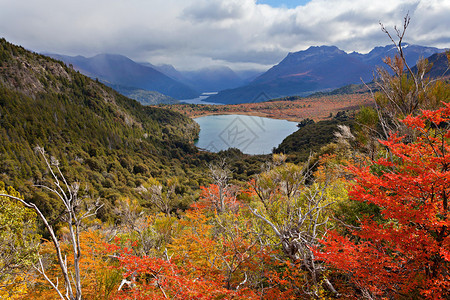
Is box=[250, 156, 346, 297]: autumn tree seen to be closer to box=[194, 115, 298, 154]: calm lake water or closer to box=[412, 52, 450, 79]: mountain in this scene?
box=[412, 52, 450, 79]: mountain

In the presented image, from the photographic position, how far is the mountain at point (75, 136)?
33438 millimetres

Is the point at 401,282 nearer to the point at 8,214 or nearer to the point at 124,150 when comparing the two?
the point at 8,214

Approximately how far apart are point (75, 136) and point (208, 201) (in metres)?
46.4

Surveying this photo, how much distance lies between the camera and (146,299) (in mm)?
5219

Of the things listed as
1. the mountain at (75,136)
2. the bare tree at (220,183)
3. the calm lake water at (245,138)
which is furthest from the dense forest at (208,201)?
the calm lake water at (245,138)

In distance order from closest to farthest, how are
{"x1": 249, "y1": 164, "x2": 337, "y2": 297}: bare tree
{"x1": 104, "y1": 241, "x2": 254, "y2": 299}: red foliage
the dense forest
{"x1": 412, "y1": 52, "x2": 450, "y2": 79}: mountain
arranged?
1. the dense forest
2. {"x1": 104, "y1": 241, "x2": 254, "y2": 299}: red foliage
3. {"x1": 249, "y1": 164, "x2": 337, "y2": 297}: bare tree
4. {"x1": 412, "y1": 52, "x2": 450, "y2": 79}: mountain

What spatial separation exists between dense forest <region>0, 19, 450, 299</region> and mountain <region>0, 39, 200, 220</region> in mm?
349

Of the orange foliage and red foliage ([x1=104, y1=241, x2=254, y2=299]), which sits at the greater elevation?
red foliage ([x1=104, y1=241, x2=254, y2=299])

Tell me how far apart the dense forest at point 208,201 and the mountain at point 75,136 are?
35 centimetres

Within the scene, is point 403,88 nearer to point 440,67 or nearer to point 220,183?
point 220,183

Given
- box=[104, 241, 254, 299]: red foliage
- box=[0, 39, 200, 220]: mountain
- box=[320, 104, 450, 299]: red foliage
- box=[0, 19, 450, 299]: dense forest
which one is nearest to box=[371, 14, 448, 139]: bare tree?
box=[0, 19, 450, 299]: dense forest

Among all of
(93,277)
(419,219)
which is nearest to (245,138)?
(93,277)

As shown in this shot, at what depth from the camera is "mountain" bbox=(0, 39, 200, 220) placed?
33438mm

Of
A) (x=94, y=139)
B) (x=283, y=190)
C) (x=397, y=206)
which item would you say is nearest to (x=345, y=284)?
(x=397, y=206)
